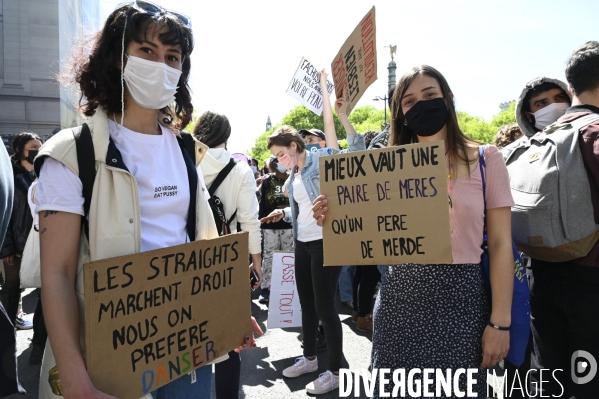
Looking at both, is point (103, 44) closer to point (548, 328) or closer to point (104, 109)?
point (104, 109)

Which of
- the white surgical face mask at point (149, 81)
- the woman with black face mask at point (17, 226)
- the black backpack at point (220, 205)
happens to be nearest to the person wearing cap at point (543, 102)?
the black backpack at point (220, 205)

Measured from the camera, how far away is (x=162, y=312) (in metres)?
1.54

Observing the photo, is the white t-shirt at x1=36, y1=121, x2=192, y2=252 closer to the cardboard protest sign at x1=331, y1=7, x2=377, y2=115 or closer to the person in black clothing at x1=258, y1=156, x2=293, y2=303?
the cardboard protest sign at x1=331, y1=7, x2=377, y2=115

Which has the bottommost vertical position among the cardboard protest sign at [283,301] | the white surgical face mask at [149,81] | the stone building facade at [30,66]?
the cardboard protest sign at [283,301]

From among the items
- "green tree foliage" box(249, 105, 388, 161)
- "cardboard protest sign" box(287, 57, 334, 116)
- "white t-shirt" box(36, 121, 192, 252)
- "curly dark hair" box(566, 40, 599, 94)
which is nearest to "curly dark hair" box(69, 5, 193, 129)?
"white t-shirt" box(36, 121, 192, 252)

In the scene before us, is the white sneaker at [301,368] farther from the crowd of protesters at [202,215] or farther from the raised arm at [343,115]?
the raised arm at [343,115]

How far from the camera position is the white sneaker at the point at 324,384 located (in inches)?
148

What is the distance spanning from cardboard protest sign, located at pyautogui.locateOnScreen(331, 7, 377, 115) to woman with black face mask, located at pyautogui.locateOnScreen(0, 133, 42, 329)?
390cm

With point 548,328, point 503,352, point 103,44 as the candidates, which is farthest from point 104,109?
point 548,328

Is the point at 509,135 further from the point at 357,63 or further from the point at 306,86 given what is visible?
the point at 306,86

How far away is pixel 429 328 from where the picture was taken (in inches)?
76.7

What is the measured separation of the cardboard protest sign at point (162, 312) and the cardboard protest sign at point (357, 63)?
78.4 inches

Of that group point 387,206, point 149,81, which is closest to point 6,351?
point 149,81

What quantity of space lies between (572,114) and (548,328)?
124 centimetres
